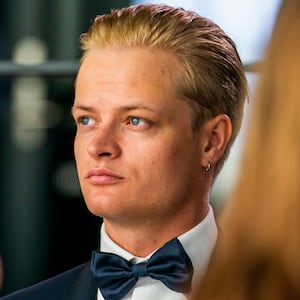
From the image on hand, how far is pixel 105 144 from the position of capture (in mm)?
1264

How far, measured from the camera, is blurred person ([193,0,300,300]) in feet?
2.26

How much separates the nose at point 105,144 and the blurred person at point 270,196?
0.55 m

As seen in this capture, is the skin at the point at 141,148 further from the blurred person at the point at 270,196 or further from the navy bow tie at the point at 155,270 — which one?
the blurred person at the point at 270,196

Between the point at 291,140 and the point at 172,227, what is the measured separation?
63 centimetres

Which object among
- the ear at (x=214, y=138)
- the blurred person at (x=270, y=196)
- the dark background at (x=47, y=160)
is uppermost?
the blurred person at (x=270, y=196)

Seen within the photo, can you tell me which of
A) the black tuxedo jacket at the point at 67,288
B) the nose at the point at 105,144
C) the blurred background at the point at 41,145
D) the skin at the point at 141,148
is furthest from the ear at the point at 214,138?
the blurred background at the point at 41,145

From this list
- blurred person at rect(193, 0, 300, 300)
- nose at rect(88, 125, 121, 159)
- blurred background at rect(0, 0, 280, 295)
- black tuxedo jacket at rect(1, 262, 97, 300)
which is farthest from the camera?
blurred background at rect(0, 0, 280, 295)

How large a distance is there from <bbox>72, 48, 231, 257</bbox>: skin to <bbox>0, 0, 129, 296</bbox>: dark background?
76 centimetres

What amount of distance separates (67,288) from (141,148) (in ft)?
0.87

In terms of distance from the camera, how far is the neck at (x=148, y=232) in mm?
1295

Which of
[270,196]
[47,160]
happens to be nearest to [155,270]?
[270,196]

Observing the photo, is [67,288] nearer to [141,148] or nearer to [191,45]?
[141,148]

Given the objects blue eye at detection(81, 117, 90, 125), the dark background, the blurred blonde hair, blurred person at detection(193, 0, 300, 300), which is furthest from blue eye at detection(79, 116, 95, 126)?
the dark background

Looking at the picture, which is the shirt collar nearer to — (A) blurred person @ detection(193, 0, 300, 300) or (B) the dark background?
(A) blurred person @ detection(193, 0, 300, 300)
